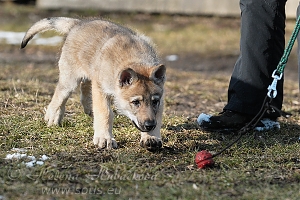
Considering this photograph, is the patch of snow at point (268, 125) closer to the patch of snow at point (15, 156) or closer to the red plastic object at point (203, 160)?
the red plastic object at point (203, 160)

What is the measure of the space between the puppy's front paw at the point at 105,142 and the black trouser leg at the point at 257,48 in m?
1.26

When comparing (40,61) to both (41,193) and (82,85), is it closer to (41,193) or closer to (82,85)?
(82,85)

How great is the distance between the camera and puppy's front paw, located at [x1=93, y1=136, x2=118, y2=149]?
13.7ft

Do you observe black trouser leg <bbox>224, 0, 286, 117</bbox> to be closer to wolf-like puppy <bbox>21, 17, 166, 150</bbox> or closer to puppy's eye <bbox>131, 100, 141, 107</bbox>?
wolf-like puppy <bbox>21, 17, 166, 150</bbox>

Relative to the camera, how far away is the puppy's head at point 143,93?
13.3ft

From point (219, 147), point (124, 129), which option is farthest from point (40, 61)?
point (219, 147)

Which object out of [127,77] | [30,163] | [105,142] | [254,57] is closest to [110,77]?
[127,77]

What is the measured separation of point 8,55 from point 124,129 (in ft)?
18.4

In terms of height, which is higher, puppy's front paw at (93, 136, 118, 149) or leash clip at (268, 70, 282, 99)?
leash clip at (268, 70, 282, 99)

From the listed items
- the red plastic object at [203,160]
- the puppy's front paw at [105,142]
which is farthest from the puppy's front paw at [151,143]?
the red plastic object at [203,160]

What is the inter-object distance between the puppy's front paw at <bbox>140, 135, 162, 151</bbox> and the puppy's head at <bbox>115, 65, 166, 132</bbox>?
10 centimetres

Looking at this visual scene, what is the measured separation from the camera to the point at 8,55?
973cm

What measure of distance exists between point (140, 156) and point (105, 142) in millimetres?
374

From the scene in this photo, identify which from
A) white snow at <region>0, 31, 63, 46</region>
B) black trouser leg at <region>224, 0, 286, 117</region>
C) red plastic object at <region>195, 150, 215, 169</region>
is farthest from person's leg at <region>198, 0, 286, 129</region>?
white snow at <region>0, 31, 63, 46</region>
